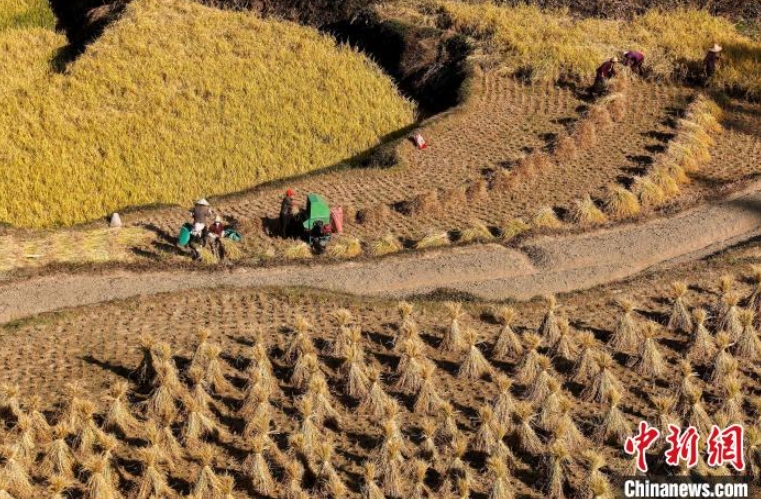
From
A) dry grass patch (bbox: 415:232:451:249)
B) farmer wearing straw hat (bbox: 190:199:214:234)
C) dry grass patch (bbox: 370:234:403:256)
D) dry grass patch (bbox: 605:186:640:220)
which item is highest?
farmer wearing straw hat (bbox: 190:199:214:234)

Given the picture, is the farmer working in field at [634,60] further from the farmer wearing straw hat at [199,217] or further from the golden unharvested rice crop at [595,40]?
the farmer wearing straw hat at [199,217]

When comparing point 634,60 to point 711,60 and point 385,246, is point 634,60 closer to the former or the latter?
point 711,60

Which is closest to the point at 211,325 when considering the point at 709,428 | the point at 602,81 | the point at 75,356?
the point at 75,356

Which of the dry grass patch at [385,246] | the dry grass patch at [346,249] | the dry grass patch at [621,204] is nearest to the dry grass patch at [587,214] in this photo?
the dry grass patch at [621,204]

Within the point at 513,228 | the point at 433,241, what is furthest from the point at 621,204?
the point at 433,241

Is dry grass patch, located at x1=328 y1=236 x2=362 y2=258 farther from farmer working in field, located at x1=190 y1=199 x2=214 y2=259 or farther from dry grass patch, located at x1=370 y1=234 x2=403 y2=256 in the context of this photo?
farmer working in field, located at x1=190 y1=199 x2=214 y2=259

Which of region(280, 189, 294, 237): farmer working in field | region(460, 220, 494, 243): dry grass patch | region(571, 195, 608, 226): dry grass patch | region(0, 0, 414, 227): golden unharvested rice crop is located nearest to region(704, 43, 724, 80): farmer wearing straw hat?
region(0, 0, 414, 227): golden unharvested rice crop
